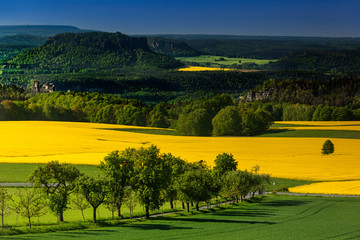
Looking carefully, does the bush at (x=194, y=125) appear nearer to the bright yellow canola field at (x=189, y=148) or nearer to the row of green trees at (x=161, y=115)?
the row of green trees at (x=161, y=115)

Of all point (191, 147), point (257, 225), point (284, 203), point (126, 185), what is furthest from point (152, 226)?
point (191, 147)

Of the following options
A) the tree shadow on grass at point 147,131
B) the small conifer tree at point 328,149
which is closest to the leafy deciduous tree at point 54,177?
the small conifer tree at point 328,149

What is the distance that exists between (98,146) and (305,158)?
140 feet

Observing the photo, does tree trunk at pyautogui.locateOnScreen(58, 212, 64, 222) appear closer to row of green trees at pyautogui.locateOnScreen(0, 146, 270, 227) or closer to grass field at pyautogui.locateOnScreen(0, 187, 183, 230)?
row of green trees at pyautogui.locateOnScreen(0, 146, 270, 227)

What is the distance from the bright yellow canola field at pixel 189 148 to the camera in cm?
10356

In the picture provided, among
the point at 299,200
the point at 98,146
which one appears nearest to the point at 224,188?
the point at 299,200

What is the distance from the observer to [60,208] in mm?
64312

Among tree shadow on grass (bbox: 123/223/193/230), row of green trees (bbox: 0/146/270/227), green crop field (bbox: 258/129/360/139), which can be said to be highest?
row of green trees (bbox: 0/146/270/227)

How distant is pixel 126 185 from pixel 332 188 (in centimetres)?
3333

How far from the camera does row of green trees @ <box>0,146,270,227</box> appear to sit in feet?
218

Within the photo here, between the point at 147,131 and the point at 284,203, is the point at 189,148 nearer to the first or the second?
the point at 147,131

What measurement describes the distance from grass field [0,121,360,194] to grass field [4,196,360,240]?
20941 mm

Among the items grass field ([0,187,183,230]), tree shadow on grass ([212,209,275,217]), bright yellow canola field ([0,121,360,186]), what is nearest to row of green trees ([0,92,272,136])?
bright yellow canola field ([0,121,360,186])

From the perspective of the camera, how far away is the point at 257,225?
210 feet
